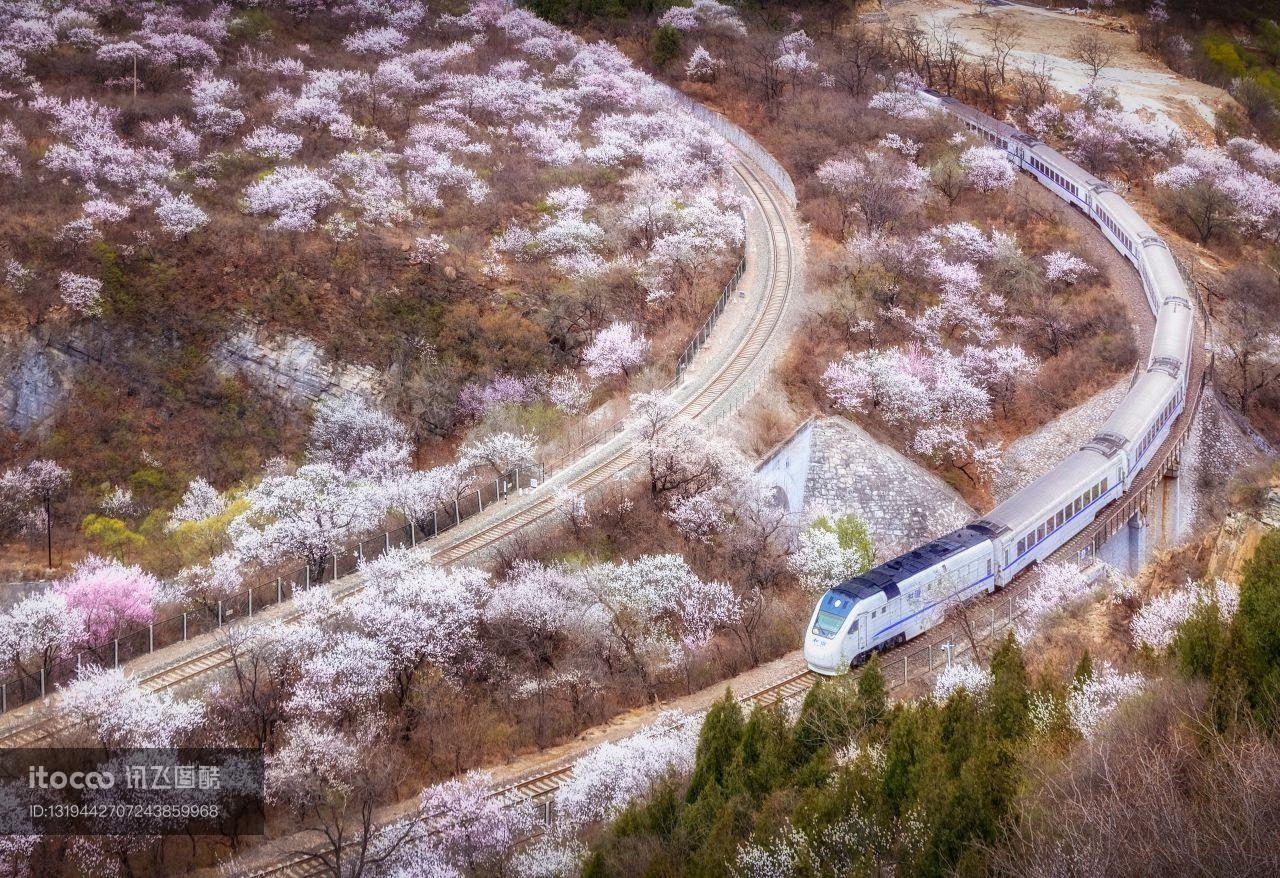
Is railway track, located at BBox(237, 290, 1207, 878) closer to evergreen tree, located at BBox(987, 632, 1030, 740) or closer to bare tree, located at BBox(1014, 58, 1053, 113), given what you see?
evergreen tree, located at BBox(987, 632, 1030, 740)

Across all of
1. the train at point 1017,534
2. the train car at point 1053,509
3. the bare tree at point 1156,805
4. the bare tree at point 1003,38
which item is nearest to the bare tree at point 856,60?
the bare tree at point 1003,38

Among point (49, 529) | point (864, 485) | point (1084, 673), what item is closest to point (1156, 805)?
point (1084, 673)

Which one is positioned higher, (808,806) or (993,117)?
(808,806)

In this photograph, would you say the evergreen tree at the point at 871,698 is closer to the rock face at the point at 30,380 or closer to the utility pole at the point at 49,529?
the utility pole at the point at 49,529

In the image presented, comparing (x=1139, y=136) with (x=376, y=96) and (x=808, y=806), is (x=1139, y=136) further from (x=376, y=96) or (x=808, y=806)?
(x=808, y=806)

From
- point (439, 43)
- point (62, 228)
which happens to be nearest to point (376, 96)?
point (439, 43)
